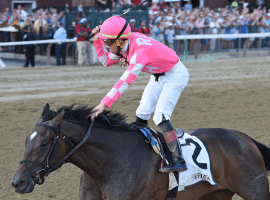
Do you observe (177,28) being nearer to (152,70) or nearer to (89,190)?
(152,70)

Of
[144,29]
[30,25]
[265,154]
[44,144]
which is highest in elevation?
→ [30,25]

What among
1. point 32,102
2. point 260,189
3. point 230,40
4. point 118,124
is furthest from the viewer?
point 230,40

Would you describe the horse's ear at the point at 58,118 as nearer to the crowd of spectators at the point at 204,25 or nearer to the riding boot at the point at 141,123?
the riding boot at the point at 141,123

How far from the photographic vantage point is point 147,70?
140 inches

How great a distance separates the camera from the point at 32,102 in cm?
907

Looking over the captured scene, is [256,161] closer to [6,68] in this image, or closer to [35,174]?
[35,174]

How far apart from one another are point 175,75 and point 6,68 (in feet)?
37.2

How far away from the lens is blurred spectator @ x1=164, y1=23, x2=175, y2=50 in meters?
16.3

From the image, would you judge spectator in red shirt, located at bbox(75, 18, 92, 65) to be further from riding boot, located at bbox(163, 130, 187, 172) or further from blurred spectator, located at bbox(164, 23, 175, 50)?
riding boot, located at bbox(163, 130, 187, 172)

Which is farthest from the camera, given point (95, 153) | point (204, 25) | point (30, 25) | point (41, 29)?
point (204, 25)

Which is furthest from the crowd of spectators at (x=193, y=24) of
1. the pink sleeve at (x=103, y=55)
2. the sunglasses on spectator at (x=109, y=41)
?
the sunglasses on spectator at (x=109, y=41)

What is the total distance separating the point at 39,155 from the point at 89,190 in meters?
0.62

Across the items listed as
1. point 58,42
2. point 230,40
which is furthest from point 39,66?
point 230,40

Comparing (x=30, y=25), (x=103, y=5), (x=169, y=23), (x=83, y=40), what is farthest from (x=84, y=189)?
(x=103, y=5)
